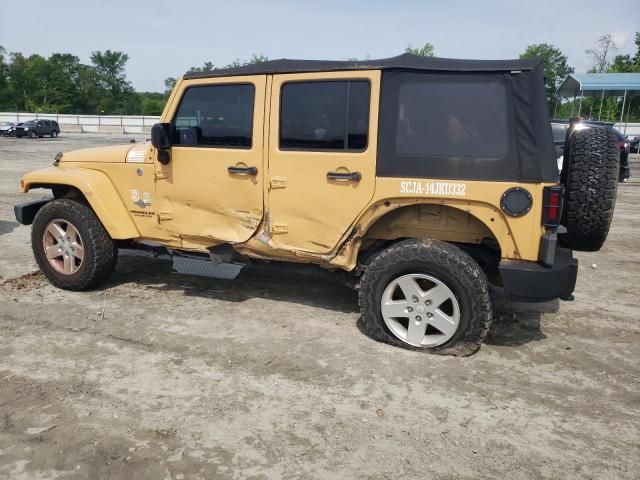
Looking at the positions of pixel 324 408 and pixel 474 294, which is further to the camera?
pixel 474 294

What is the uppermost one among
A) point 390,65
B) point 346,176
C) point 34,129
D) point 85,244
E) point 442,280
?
point 390,65

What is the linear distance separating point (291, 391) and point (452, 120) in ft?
7.13

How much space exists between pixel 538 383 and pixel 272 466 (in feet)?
6.33

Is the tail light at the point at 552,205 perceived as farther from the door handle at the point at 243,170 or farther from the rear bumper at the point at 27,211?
the rear bumper at the point at 27,211

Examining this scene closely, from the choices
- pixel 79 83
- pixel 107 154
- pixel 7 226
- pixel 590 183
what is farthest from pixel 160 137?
pixel 79 83

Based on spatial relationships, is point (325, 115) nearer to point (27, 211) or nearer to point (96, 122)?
point (27, 211)

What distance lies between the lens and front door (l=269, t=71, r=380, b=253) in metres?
4.00

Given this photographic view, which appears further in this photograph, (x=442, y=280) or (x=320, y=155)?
(x=320, y=155)

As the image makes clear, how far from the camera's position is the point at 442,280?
12.6 ft

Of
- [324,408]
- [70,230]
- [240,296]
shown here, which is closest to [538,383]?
[324,408]

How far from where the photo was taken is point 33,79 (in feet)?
246

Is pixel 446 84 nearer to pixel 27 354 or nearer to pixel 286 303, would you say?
pixel 286 303

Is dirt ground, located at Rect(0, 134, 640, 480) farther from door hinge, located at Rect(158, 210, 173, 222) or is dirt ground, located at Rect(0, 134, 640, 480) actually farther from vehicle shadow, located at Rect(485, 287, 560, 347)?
door hinge, located at Rect(158, 210, 173, 222)

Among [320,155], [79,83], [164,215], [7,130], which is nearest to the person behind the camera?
[320,155]
